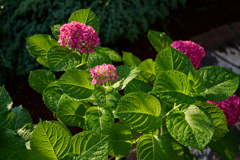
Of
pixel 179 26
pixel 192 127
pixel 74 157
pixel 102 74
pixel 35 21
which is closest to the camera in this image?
pixel 74 157

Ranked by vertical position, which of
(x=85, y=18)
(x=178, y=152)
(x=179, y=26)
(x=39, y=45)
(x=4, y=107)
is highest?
(x=85, y=18)

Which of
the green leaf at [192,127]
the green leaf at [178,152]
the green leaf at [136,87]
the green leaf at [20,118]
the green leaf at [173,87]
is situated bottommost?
the green leaf at [178,152]

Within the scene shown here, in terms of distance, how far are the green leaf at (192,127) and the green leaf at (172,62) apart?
20 cm

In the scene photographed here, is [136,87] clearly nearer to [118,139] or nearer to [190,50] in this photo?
[118,139]

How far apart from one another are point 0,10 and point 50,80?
2.40 m

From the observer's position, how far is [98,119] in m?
1.15

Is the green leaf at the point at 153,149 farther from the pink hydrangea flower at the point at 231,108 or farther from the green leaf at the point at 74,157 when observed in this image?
the pink hydrangea flower at the point at 231,108

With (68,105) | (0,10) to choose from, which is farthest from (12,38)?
(68,105)

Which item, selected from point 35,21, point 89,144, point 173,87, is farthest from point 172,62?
point 35,21

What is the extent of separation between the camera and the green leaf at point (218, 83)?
100 cm

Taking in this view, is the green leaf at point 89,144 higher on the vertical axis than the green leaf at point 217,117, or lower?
higher

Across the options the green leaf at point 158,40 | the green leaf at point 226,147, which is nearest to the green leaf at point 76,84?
the green leaf at point 158,40

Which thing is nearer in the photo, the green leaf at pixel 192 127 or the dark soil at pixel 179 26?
the green leaf at pixel 192 127

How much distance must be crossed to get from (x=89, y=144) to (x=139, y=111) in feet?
0.90
